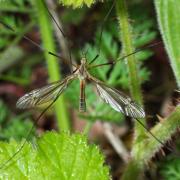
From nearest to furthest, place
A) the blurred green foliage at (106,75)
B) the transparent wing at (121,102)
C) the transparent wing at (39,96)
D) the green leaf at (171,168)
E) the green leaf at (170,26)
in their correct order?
the green leaf at (170,26) → the transparent wing at (121,102) → the transparent wing at (39,96) → the green leaf at (171,168) → the blurred green foliage at (106,75)

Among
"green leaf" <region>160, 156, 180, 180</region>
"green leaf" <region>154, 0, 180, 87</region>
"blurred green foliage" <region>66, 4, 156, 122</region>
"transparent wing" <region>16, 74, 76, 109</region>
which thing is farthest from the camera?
"blurred green foliage" <region>66, 4, 156, 122</region>

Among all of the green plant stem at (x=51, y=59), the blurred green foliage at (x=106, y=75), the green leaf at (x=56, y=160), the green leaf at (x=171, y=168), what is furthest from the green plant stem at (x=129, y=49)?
the green plant stem at (x=51, y=59)

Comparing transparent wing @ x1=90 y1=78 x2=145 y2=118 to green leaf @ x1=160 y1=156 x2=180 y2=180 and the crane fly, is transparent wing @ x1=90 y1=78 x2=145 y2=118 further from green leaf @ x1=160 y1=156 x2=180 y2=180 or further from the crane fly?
green leaf @ x1=160 y1=156 x2=180 y2=180

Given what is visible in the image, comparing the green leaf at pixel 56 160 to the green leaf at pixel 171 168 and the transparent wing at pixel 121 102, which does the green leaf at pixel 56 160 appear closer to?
the transparent wing at pixel 121 102

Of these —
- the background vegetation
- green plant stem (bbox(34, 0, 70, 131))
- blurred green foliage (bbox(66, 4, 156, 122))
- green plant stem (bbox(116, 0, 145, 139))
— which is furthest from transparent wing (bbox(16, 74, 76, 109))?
green plant stem (bbox(34, 0, 70, 131))

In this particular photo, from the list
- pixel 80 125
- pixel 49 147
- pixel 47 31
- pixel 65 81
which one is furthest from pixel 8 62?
pixel 49 147

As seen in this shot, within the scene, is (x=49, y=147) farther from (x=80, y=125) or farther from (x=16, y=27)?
(x=80, y=125)

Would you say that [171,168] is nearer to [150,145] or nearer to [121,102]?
[150,145]

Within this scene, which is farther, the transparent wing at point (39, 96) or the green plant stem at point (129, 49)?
the transparent wing at point (39, 96)
